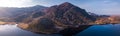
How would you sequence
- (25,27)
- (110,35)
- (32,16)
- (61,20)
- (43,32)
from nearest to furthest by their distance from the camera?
(110,35) < (43,32) < (25,27) < (32,16) < (61,20)

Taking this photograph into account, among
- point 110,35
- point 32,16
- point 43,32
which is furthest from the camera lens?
point 32,16

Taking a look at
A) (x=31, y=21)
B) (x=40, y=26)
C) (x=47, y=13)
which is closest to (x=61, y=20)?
(x=47, y=13)

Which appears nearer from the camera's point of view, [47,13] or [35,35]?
[35,35]

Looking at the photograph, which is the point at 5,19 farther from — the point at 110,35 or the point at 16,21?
the point at 110,35

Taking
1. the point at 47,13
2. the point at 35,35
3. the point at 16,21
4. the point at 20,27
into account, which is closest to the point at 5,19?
the point at 16,21

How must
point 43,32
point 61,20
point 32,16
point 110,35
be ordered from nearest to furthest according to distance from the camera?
point 110,35
point 43,32
point 32,16
point 61,20

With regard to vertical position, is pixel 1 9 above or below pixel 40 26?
above

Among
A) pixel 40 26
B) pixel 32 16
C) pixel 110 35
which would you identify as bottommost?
pixel 110 35

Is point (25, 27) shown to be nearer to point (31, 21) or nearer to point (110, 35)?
point (31, 21)

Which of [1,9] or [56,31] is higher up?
[1,9]
